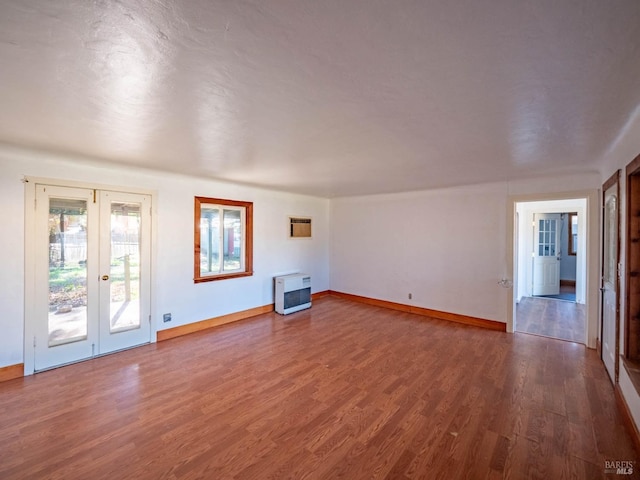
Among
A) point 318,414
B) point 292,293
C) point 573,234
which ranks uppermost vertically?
point 573,234

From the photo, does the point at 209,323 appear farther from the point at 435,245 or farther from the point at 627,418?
the point at 627,418

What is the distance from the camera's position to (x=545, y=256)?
22.7ft

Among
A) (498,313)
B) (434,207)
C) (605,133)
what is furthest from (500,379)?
(434,207)

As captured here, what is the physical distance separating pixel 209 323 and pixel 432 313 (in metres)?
3.93

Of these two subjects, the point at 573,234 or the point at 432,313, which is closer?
the point at 432,313

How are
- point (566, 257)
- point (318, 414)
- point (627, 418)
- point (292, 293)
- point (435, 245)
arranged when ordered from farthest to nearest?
point (566, 257) < point (292, 293) < point (435, 245) < point (318, 414) < point (627, 418)

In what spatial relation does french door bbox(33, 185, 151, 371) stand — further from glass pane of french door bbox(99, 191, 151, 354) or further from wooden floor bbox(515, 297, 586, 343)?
wooden floor bbox(515, 297, 586, 343)

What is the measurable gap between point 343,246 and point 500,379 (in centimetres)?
417

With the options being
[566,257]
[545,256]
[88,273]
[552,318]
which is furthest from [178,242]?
[566,257]

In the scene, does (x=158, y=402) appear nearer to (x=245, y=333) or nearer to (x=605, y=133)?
(x=245, y=333)

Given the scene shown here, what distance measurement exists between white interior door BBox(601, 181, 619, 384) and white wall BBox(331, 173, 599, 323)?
0.58m

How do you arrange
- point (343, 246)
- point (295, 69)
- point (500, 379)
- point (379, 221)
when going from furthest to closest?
1. point (343, 246)
2. point (379, 221)
3. point (500, 379)
4. point (295, 69)

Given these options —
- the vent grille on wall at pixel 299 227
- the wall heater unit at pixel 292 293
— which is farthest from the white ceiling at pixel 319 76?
the vent grille on wall at pixel 299 227

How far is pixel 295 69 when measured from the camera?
1.48 meters
